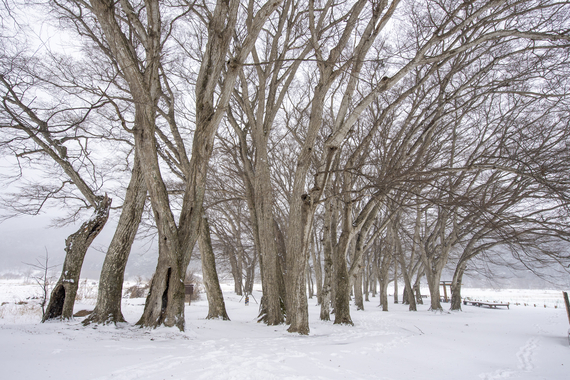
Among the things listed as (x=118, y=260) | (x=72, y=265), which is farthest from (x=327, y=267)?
(x=72, y=265)

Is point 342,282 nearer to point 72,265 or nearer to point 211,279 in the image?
point 211,279

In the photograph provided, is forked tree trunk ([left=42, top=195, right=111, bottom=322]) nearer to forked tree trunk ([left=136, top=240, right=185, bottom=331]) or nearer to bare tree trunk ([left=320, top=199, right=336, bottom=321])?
forked tree trunk ([left=136, top=240, right=185, bottom=331])

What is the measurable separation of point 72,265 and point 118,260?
1.10m

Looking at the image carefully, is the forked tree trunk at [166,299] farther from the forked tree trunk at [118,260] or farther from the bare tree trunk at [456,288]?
the bare tree trunk at [456,288]

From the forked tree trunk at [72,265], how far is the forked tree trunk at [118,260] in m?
0.76

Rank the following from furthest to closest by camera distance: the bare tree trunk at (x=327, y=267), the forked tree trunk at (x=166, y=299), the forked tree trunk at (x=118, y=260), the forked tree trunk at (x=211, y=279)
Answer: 1. the bare tree trunk at (x=327, y=267)
2. the forked tree trunk at (x=211, y=279)
3. the forked tree trunk at (x=118, y=260)
4. the forked tree trunk at (x=166, y=299)

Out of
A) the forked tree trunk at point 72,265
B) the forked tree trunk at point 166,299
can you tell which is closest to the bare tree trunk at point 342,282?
the forked tree trunk at point 166,299

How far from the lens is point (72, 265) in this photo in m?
5.93

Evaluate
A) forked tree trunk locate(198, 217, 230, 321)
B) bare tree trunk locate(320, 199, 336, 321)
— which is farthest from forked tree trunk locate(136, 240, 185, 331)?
bare tree trunk locate(320, 199, 336, 321)

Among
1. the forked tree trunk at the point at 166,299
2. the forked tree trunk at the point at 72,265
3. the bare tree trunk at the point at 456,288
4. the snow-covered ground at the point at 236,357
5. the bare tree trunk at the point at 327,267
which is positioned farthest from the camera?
the bare tree trunk at the point at 456,288

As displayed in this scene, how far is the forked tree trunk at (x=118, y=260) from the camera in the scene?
17.2 feet

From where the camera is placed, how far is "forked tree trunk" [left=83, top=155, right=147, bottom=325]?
5.25 metres

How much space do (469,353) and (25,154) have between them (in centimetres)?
1077

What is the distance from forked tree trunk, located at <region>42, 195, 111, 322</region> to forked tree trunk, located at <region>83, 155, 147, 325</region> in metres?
0.76
